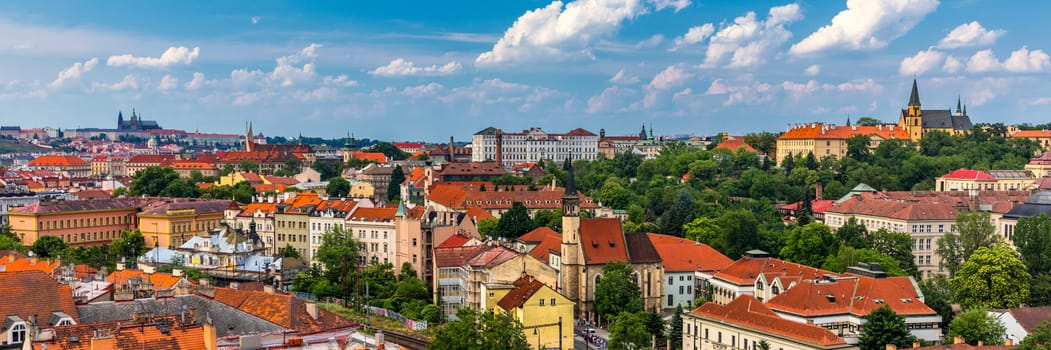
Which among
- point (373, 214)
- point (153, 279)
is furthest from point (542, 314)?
point (373, 214)

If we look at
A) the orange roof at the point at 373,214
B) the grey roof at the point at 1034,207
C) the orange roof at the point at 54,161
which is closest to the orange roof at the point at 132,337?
the orange roof at the point at 373,214

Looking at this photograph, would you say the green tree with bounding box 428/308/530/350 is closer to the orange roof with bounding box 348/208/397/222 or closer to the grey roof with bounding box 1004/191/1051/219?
the orange roof with bounding box 348/208/397/222

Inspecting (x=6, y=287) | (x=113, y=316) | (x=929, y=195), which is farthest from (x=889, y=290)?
(x=929, y=195)

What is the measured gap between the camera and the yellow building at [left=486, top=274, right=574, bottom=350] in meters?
51.8

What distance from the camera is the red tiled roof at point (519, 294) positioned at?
171 ft

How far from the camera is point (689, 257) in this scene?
231 feet

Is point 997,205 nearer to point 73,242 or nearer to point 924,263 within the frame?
point 924,263

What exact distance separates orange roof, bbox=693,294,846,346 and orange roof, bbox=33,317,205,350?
27438 mm

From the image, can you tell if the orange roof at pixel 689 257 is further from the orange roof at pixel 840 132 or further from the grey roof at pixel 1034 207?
the orange roof at pixel 840 132

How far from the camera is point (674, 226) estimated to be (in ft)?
300

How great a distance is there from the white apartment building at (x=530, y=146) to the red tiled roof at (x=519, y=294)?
384 feet

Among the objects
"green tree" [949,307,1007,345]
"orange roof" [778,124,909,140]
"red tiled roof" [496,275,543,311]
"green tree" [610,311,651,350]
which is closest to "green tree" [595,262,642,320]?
"green tree" [610,311,651,350]

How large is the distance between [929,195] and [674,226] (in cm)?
2677

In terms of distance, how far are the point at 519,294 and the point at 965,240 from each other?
3869 cm
